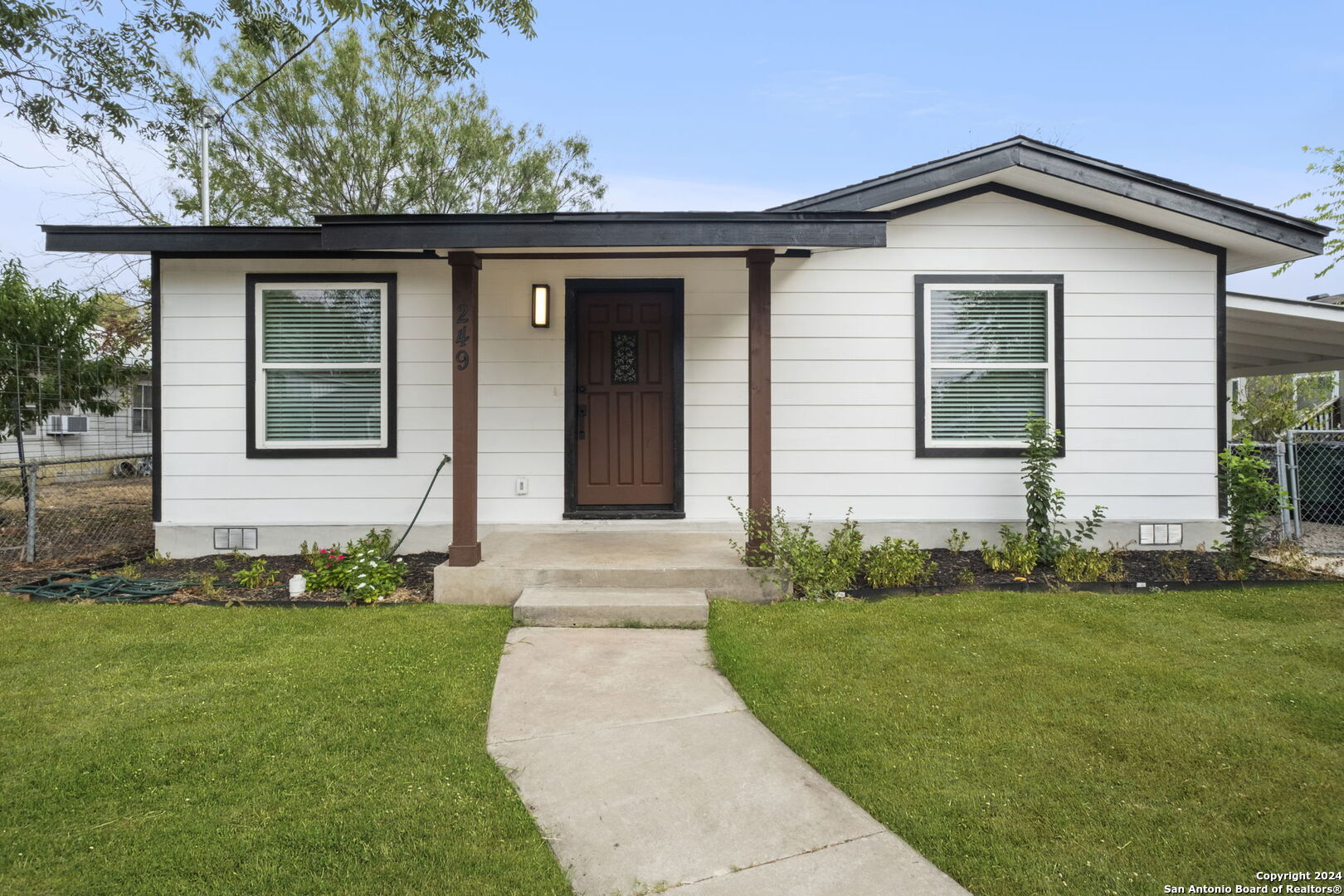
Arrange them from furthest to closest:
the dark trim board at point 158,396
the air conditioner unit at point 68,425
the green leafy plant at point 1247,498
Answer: the air conditioner unit at point 68,425 → the dark trim board at point 158,396 → the green leafy plant at point 1247,498

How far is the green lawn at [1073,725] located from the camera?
6.26 ft

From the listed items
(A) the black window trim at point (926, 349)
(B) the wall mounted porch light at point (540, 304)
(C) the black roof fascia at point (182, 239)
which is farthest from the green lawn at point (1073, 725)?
(C) the black roof fascia at point (182, 239)

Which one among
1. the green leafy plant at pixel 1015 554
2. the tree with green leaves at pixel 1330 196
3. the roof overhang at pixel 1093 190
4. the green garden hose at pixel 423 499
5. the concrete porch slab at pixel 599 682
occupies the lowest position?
the concrete porch slab at pixel 599 682

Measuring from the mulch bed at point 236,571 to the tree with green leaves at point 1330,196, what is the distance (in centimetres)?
1650

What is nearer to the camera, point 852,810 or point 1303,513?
point 852,810

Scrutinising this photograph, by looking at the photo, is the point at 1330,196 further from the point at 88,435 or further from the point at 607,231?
the point at 88,435

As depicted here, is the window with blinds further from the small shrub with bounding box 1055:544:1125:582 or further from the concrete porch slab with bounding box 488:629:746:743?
the small shrub with bounding box 1055:544:1125:582

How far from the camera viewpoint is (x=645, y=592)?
4.32 m

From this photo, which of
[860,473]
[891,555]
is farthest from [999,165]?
[891,555]

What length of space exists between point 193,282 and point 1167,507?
794cm

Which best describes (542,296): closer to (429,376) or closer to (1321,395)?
(429,376)

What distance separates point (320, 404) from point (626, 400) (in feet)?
8.06

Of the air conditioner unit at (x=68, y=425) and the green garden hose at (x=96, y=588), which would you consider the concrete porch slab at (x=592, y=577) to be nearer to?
the green garden hose at (x=96, y=588)

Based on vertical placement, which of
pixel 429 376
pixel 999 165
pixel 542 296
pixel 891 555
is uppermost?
pixel 999 165
